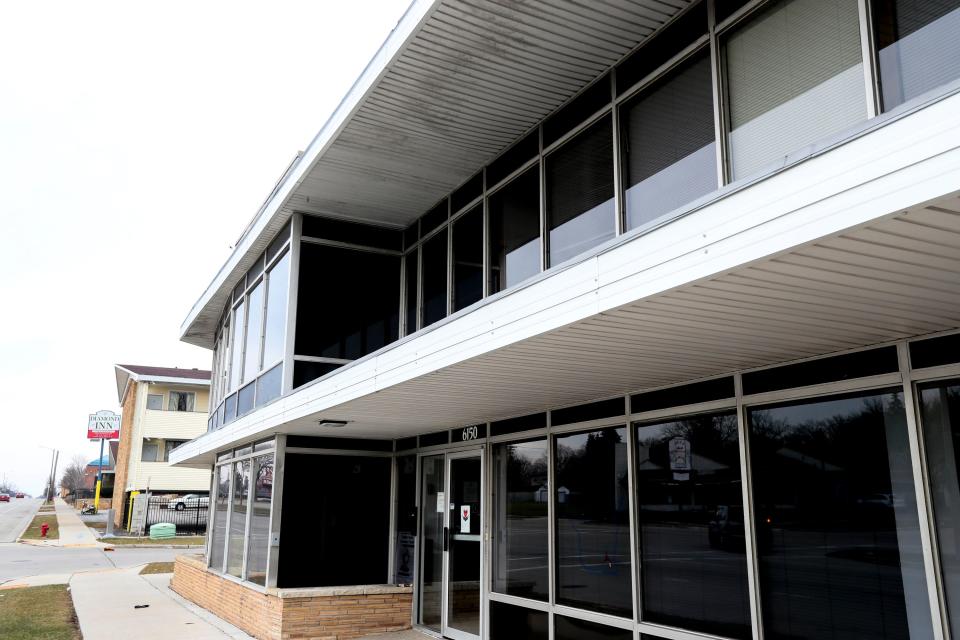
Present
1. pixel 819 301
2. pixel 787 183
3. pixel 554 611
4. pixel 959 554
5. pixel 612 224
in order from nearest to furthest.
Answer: pixel 787 183 → pixel 819 301 → pixel 959 554 → pixel 612 224 → pixel 554 611

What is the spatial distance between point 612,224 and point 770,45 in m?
2.07

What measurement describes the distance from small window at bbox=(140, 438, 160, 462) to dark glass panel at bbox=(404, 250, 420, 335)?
1251 inches

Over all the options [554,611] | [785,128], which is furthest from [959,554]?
[554,611]

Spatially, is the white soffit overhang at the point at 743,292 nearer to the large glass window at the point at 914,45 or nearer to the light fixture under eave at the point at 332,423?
the large glass window at the point at 914,45

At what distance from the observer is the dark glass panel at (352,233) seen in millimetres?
11641

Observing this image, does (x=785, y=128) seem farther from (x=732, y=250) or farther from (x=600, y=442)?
(x=600, y=442)

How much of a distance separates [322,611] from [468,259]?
481cm

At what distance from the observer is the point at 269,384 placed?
1193 centimetres

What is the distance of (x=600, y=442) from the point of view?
7.69 meters

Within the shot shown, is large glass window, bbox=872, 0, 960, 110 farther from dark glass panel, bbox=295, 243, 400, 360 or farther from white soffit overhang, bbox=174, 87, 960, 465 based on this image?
dark glass panel, bbox=295, 243, 400, 360

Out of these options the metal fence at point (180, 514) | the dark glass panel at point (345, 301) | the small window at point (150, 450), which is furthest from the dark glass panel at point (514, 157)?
the small window at point (150, 450)

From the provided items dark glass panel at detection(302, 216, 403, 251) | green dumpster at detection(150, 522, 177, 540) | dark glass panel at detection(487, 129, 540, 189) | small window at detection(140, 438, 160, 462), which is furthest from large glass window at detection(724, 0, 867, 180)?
small window at detection(140, 438, 160, 462)

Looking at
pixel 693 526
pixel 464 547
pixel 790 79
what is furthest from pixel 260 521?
pixel 790 79

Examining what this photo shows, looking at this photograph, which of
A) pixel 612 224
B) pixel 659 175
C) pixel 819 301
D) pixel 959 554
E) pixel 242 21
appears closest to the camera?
pixel 819 301
